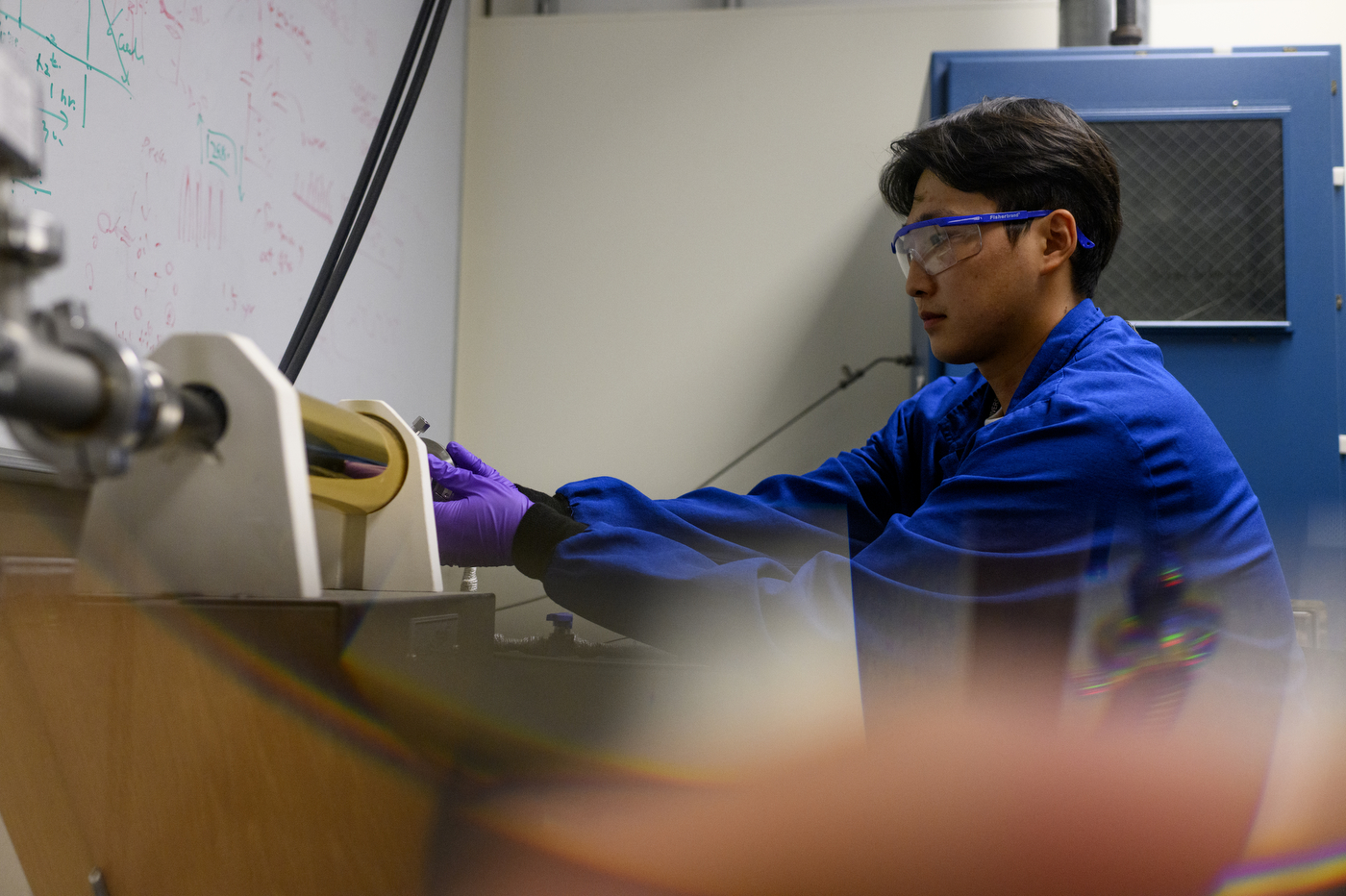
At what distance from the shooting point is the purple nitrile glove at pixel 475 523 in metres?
1.00

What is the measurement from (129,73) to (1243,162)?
194 cm

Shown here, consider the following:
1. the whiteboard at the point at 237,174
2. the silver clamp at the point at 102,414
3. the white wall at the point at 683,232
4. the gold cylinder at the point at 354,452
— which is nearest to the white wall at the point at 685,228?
the white wall at the point at 683,232

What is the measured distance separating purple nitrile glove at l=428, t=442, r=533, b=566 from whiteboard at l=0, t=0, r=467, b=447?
36 centimetres

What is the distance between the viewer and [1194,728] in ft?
2.98

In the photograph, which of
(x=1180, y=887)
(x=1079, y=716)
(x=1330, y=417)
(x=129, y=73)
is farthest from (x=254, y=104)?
(x=1330, y=417)

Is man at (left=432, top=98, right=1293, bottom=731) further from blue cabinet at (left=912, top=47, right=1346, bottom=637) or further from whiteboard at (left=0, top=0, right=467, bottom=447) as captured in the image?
blue cabinet at (left=912, top=47, right=1346, bottom=637)

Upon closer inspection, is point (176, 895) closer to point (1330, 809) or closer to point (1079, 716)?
point (1079, 716)

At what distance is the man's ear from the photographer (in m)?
1.18

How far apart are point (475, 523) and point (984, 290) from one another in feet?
2.24

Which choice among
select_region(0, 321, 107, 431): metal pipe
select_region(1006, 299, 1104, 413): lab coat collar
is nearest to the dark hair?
select_region(1006, 299, 1104, 413): lab coat collar

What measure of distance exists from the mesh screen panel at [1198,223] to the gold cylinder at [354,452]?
155 centimetres

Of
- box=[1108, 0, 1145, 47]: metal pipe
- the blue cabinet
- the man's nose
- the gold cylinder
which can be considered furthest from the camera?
box=[1108, 0, 1145, 47]: metal pipe

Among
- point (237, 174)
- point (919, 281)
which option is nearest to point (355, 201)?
point (237, 174)

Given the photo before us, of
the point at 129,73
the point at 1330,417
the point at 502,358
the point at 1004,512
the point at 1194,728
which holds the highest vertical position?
the point at 129,73
